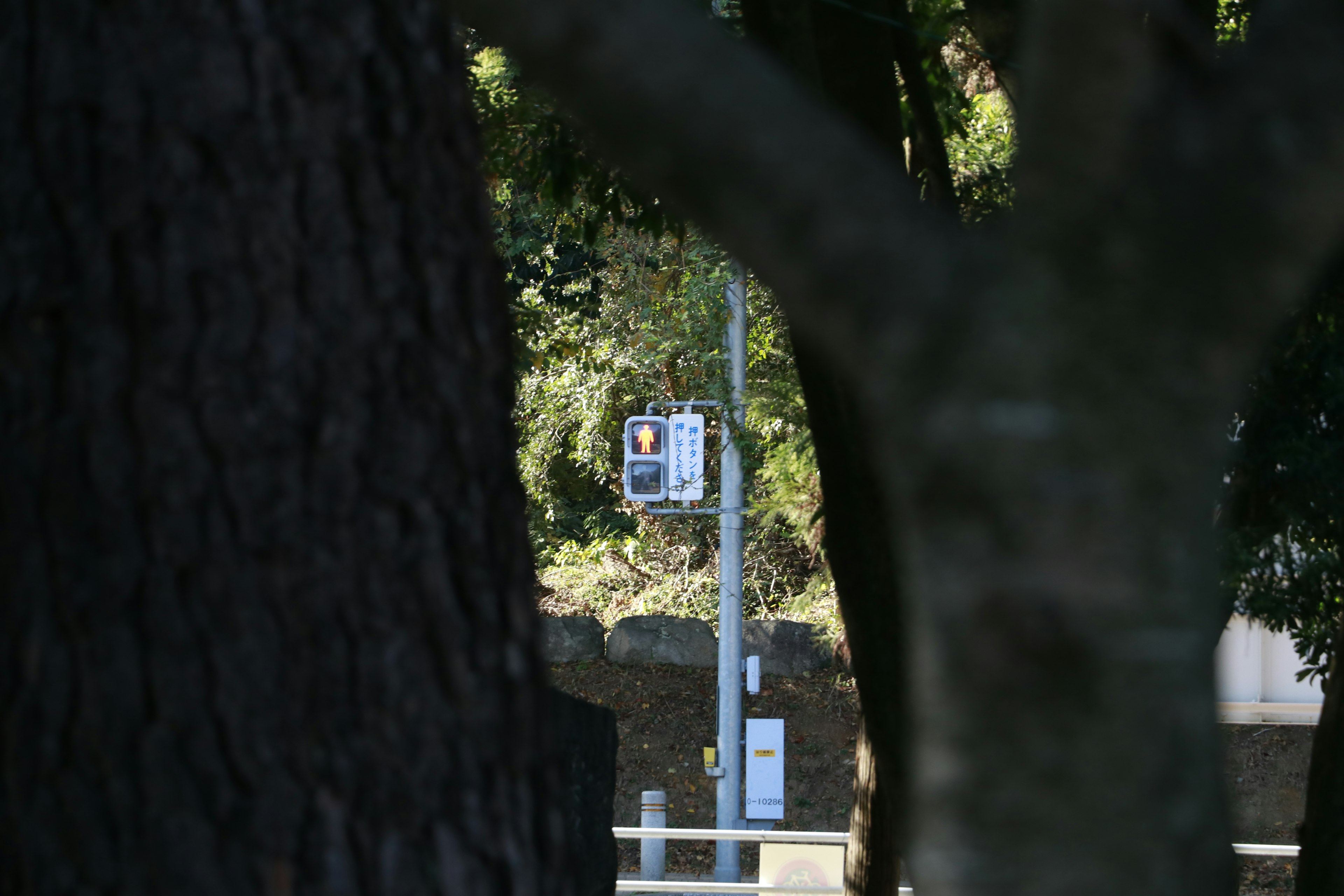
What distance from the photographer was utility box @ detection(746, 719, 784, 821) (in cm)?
1377

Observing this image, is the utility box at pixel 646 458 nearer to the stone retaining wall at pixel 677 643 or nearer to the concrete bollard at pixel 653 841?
the concrete bollard at pixel 653 841

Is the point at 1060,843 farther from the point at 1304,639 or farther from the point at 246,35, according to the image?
the point at 1304,639

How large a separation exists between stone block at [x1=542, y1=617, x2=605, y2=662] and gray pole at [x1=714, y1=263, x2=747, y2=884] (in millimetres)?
5922

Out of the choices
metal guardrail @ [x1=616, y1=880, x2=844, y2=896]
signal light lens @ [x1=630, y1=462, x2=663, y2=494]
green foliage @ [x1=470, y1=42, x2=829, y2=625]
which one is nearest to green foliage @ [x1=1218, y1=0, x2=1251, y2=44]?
green foliage @ [x1=470, y1=42, x2=829, y2=625]

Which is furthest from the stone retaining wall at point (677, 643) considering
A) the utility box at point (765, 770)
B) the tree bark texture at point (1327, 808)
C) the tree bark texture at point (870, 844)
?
the tree bark texture at point (1327, 808)

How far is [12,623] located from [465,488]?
0.54 metres

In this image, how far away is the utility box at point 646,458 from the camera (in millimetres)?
13023

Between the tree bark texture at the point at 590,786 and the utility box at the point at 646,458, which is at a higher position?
the utility box at the point at 646,458

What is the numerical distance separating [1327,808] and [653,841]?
938 centimetres

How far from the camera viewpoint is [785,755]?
17.2 m

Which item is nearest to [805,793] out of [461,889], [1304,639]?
[1304,639]

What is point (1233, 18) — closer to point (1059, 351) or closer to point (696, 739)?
point (1059, 351)

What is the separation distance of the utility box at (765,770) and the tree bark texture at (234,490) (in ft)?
40.9

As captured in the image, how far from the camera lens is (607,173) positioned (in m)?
6.46
